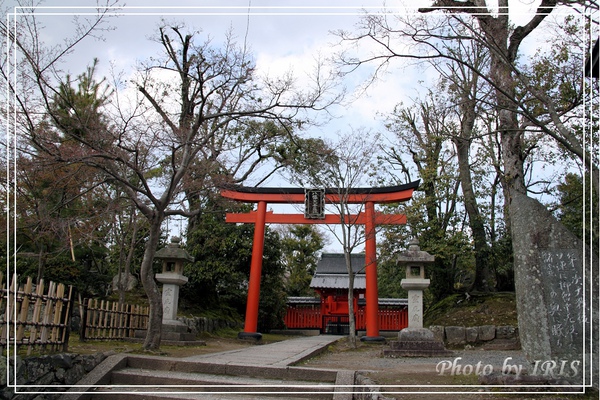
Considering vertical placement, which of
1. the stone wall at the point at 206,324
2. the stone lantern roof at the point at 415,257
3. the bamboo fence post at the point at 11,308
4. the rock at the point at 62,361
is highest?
the stone lantern roof at the point at 415,257

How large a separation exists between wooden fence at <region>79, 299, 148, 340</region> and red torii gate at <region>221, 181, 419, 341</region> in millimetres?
3882

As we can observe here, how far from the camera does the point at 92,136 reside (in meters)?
6.93

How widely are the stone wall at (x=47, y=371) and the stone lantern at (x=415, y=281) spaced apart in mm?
7108

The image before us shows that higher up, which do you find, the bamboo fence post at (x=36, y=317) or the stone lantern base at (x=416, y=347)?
the bamboo fence post at (x=36, y=317)

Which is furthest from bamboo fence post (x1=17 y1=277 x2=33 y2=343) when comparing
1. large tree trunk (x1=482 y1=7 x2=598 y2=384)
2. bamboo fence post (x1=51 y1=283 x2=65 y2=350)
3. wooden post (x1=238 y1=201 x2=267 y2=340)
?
wooden post (x1=238 y1=201 x2=267 y2=340)

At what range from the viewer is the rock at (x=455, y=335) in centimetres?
1181

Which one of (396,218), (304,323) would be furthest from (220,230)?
(304,323)

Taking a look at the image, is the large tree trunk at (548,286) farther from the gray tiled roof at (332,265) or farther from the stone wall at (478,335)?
the gray tiled roof at (332,265)

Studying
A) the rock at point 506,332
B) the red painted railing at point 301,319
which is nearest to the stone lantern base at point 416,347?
the rock at point 506,332

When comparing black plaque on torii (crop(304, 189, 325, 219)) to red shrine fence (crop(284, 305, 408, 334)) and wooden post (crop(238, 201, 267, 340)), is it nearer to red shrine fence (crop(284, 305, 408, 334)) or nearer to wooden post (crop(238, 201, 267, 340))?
wooden post (crop(238, 201, 267, 340))

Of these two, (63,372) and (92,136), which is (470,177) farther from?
(63,372)

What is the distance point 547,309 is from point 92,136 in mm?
6280

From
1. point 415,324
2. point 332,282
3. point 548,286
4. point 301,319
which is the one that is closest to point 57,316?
point 548,286

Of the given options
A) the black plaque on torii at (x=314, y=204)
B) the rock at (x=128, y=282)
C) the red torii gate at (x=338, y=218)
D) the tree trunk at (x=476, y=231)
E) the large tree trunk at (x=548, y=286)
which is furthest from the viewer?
the black plaque on torii at (x=314, y=204)
